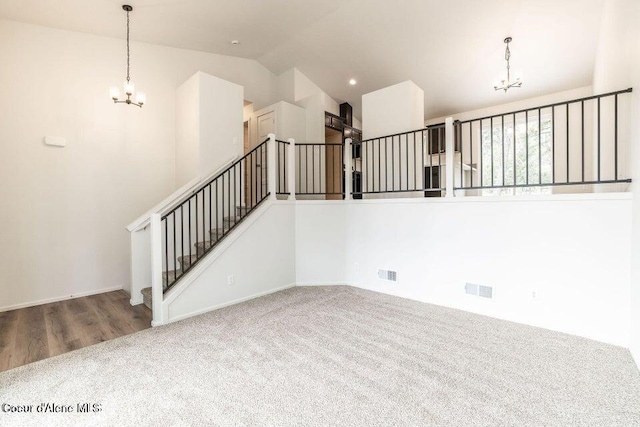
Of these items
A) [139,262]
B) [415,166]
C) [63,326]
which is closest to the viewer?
[63,326]

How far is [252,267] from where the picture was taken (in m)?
4.39

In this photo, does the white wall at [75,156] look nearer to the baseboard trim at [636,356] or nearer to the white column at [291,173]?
the white column at [291,173]

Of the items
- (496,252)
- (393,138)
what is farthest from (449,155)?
(496,252)

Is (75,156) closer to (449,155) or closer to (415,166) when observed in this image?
(415,166)

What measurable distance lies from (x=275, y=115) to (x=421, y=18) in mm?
3351

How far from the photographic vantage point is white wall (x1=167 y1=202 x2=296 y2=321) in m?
3.75

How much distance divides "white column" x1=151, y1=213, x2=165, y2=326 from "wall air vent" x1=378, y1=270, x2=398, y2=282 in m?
3.08

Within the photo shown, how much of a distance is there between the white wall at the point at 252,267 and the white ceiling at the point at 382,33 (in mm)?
3360

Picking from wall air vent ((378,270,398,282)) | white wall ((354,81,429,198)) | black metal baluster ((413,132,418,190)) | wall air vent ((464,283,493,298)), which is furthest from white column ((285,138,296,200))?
wall air vent ((464,283,493,298))

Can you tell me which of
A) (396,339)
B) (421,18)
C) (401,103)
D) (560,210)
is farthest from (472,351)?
(421,18)

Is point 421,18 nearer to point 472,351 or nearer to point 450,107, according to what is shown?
point 450,107

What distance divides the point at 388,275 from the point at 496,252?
1551 mm

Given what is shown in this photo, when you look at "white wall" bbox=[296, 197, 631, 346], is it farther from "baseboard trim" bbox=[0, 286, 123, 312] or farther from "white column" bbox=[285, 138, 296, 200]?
"baseboard trim" bbox=[0, 286, 123, 312]

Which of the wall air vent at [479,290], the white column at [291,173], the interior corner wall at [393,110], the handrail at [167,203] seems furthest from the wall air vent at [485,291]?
the handrail at [167,203]
